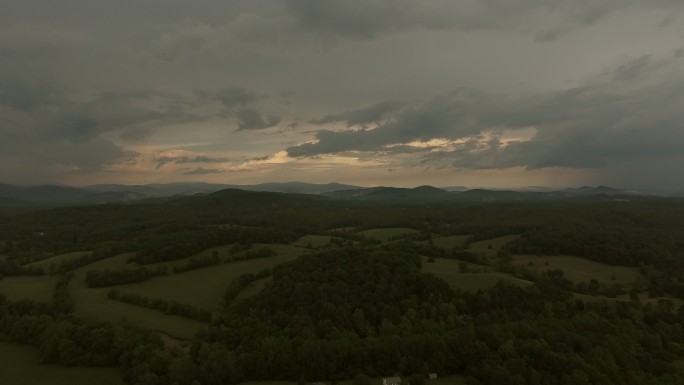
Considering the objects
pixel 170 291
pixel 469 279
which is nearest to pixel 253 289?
pixel 170 291

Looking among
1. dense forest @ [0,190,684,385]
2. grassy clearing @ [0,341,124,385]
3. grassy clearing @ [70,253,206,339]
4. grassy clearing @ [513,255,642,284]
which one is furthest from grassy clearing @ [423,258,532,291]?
grassy clearing @ [0,341,124,385]

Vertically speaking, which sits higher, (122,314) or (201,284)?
(201,284)

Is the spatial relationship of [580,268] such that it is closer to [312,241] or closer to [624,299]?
[624,299]

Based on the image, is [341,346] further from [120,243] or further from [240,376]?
[120,243]

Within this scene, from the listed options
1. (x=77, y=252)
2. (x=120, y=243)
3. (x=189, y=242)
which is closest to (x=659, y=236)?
(x=189, y=242)

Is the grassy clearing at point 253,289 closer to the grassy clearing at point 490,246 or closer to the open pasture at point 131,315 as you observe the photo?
the open pasture at point 131,315

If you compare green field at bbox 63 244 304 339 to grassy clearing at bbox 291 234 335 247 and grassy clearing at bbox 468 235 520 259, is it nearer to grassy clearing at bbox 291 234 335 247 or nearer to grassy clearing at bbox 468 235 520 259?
grassy clearing at bbox 291 234 335 247
